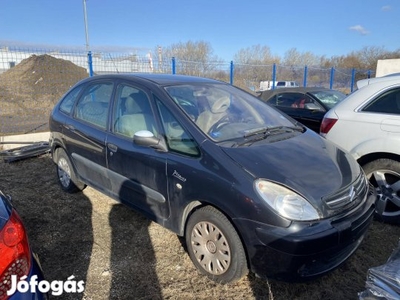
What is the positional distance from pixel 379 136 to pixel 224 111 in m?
1.86

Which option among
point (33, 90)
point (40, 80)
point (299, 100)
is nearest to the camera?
point (299, 100)

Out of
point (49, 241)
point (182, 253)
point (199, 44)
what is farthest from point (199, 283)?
point (199, 44)

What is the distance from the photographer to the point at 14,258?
1.64m

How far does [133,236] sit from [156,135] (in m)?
1.18

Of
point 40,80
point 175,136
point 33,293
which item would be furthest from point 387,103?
point 40,80

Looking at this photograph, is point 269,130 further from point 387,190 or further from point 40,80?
point 40,80

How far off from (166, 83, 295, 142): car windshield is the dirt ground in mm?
1267

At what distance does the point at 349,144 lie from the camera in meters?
3.75

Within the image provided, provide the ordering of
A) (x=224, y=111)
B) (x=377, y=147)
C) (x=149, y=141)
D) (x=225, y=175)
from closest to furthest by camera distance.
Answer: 1. (x=225, y=175)
2. (x=149, y=141)
3. (x=224, y=111)
4. (x=377, y=147)

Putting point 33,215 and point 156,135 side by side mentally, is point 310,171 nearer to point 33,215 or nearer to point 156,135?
point 156,135

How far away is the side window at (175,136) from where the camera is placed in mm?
2648

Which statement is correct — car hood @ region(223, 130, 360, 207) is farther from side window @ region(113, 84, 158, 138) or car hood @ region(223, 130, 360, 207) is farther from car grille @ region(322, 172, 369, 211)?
side window @ region(113, 84, 158, 138)

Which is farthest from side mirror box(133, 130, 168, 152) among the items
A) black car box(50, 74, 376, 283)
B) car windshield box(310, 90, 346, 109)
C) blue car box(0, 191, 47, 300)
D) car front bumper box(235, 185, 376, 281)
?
car windshield box(310, 90, 346, 109)

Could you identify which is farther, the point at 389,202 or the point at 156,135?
the point at 389,202
